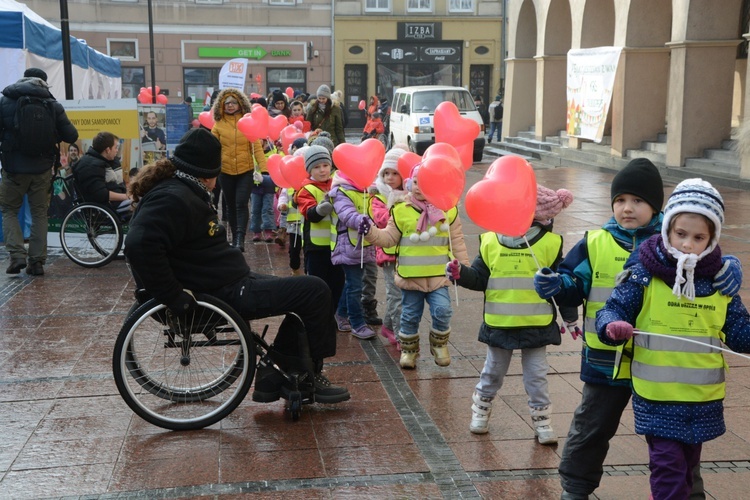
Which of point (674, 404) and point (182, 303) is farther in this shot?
point (182, 303)

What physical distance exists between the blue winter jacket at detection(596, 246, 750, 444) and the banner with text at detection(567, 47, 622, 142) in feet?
56.9

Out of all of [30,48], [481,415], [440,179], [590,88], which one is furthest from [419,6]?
[481,415]

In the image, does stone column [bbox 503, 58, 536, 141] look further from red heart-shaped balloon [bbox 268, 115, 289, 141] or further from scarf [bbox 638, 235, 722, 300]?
scarf [bbox 638, 235, 722, 300]

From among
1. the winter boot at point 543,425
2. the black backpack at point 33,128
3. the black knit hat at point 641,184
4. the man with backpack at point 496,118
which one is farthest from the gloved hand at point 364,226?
the man with backpack at point 496,118

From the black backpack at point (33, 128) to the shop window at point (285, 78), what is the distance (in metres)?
31.1

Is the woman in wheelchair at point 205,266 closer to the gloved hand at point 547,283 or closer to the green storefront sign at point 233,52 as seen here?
the gloved hand at point 547,283

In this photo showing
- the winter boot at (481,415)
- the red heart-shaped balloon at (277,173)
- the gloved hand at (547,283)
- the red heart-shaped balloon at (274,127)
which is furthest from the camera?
the red heart-shaped balloon at (274,127)

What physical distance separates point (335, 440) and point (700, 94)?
1454cm

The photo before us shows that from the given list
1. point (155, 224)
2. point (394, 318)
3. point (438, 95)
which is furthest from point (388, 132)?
point (155, 224)

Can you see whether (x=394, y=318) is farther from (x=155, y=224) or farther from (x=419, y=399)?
(x=155, y=224)

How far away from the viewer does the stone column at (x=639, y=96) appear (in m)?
19.7

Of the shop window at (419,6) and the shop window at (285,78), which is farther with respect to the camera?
the shop window at (419,6)

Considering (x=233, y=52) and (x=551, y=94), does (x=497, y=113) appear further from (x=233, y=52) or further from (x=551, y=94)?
(x=233, y=52)

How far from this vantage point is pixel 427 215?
6051 millimetres
